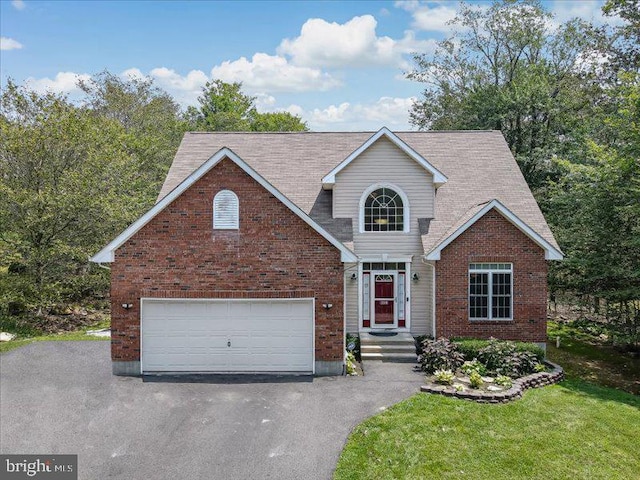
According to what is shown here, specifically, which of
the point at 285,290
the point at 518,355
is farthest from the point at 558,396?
the point at 285,290

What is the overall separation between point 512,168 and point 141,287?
1422cm

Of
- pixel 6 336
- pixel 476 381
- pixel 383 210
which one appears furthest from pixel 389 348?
pixel 6 336

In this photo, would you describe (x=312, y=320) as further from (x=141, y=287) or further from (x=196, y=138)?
(x=196, y=138)

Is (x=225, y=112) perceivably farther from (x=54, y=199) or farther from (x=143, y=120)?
(x=54, y=199)

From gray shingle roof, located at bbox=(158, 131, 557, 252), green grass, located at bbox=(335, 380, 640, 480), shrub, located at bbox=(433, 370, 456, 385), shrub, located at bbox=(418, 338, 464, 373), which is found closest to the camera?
green grass, located at bbox=(335, 380, 640, 480)

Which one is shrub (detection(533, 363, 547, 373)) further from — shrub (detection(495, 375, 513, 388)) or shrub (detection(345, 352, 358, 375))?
shrub (detection(345, 352, 358, 375))

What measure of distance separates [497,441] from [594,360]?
8.93m

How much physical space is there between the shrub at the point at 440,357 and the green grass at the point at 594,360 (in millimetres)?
3915

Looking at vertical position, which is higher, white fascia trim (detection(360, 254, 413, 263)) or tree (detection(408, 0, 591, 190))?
tree (detection(408, 0, 591, 190))

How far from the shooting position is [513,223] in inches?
546

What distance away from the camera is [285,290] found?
12.2 metres

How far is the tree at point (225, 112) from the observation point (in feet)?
133

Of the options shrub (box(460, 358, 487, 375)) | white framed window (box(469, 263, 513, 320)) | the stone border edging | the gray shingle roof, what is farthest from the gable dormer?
the stone border edging

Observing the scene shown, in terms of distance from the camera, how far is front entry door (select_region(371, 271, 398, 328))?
15.3m
